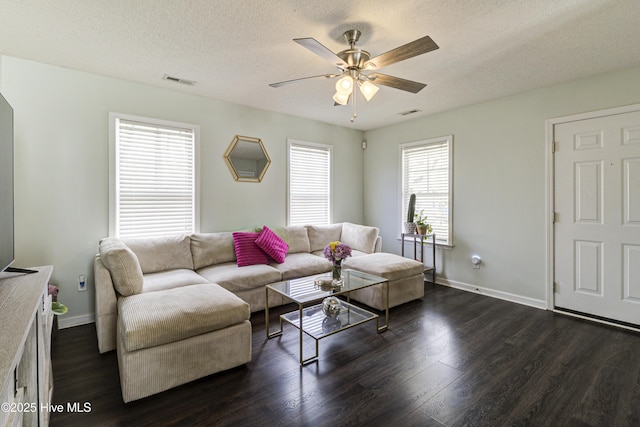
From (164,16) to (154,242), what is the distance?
6.93 feet

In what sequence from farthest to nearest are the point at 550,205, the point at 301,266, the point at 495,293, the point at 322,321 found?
the point at 495,293 → the point at 301,266 → the point at 550,205 → the point at 322,321

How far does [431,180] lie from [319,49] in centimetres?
311

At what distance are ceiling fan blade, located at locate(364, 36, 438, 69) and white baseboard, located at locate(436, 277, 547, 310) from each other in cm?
317

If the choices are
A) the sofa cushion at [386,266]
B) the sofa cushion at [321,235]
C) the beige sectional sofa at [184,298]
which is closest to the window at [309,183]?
the sofa cushion at [321,235]

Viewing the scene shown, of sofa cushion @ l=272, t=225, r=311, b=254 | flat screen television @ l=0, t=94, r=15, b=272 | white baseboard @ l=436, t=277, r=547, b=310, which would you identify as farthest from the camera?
sofa cushion @ l=272, t=225, r=311, b=254

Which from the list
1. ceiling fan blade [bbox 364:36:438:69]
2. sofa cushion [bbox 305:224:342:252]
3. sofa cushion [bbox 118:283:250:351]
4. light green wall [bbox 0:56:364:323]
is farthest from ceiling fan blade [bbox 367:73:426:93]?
sofa cushion [bbox 305:224:342:252]

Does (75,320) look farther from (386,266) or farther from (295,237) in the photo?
(386,266)

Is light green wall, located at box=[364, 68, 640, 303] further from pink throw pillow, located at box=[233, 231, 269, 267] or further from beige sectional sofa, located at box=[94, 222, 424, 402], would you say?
pink throw pillow, located at box=[233, 231, 269, 267]

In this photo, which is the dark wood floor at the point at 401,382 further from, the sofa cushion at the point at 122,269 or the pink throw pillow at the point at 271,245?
the pink throw pillow at the point at 271,245

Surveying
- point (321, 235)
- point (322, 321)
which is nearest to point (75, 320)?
point (322, 321)

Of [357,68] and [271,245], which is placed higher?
[357,68]

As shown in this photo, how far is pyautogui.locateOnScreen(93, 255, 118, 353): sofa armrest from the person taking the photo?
7.78ft

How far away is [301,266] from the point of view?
3570mm

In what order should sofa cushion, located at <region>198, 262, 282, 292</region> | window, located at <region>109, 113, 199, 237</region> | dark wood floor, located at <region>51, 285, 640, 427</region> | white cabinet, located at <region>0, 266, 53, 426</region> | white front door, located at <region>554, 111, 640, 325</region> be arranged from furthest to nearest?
1. window, located at <region>109, 113, 199, 237</region>
2. sofa cushion, located at <region>198, 262, 282, 292</region>
3. white front door, located at <region>554, 111, 640, 325</region>
4. dark wood floor, located at <region>51, 285, 640, 427</region>
5. white cabinet, located at <region>0, 266, 53, 426</region>
